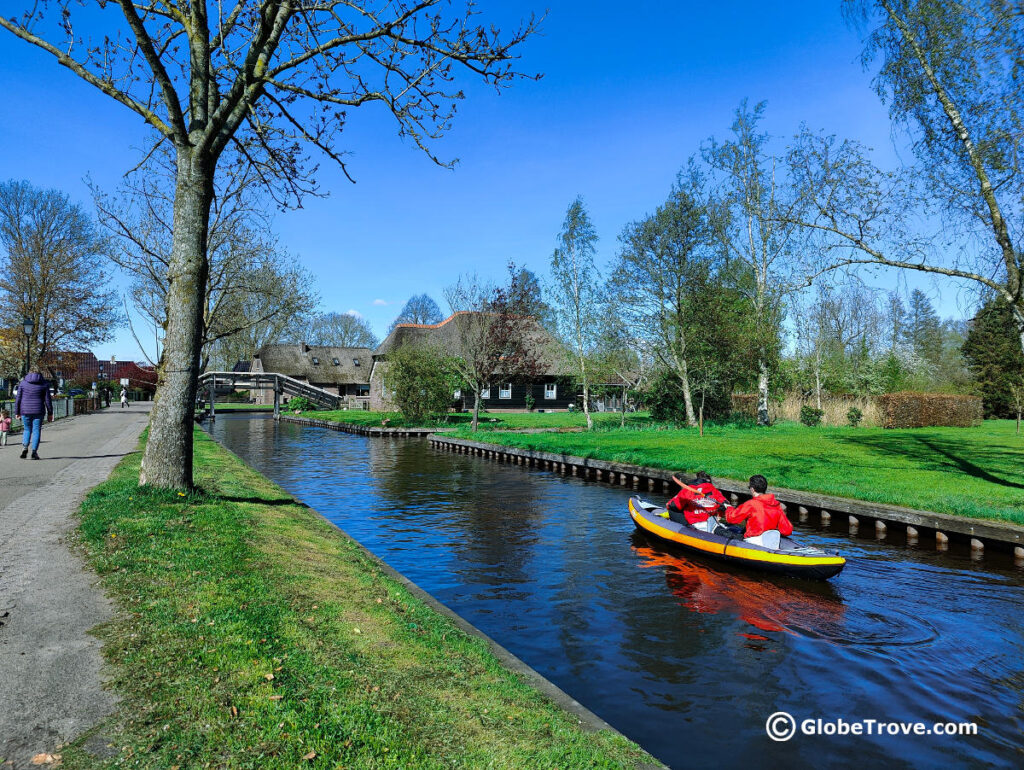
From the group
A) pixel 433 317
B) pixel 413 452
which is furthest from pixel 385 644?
pixel 433 317

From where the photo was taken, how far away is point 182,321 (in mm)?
9281

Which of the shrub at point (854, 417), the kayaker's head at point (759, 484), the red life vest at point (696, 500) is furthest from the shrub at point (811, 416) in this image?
the kayaker's head at point (759, 484)

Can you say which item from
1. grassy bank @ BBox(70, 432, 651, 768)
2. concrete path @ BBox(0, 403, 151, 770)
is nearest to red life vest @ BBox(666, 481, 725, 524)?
grassy bank @ BBox(70, 432, 651, 768)

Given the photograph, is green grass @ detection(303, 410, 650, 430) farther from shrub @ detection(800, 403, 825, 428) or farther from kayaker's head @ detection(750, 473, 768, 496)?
kayaker's head @ detection(750, 473, 768, 496)

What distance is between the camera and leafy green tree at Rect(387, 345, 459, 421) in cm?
3703

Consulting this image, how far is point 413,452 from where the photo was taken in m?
27.5

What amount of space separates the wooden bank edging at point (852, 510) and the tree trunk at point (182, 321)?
12.4 meters

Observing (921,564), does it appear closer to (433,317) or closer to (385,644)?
(385,644)

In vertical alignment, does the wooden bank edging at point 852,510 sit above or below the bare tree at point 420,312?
below

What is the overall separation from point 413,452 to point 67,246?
1163 inches

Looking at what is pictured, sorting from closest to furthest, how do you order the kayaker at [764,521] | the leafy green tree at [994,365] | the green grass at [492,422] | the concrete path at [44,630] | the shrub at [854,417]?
A: the concrete path at [44,630], the kayaker at [764,521], the shrub at [854,417], the green grass at [492,422], the leafy green tree at [994,365]

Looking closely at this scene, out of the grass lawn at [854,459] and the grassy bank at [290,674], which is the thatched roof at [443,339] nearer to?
the grass lawn at [854,459]

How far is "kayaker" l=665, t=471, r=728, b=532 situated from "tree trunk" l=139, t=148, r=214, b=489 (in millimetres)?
8604

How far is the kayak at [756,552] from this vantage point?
30.6ft
